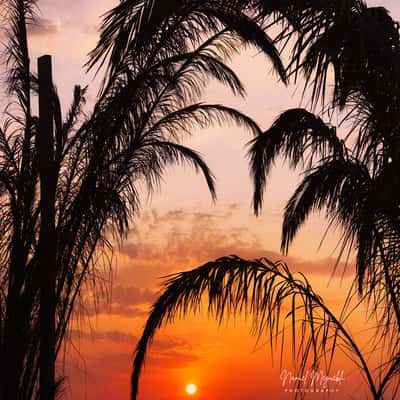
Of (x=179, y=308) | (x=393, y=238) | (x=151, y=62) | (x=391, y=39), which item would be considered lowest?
(x=179, y=308)

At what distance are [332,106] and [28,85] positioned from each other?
22.5 feet

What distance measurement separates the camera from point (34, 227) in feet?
34.8

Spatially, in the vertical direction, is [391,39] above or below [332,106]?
above

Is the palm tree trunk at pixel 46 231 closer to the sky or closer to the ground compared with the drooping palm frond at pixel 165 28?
closer to the ground

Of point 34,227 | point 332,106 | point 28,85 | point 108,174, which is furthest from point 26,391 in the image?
point 332,106

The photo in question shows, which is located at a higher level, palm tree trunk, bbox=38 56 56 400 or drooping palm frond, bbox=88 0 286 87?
drooping palm frond, bbox=88 0 286 87

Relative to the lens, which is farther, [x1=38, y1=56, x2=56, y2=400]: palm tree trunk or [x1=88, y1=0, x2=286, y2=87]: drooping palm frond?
[x1=38, y1=56, x2=56, y2=400]: palm tree trunk

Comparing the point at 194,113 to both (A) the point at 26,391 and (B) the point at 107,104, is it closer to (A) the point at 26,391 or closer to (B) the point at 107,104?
(B) the point at 107,104

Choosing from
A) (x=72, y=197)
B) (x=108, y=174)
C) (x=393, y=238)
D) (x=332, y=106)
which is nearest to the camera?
(x=332, y=106)

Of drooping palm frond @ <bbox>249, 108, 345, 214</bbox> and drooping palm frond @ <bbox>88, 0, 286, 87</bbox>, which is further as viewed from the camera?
drooping palm frond @ <bbox>249, 108, 345, 214</bbox>

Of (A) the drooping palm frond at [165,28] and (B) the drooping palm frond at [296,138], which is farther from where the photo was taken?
(B) the drooping palm frond at [296,138]

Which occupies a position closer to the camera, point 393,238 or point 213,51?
point 393,238

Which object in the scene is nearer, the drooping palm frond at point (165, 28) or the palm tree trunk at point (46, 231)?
the drooping palm frond at point (165, 28)

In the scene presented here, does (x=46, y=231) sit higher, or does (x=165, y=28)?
(x=165, y=28)
